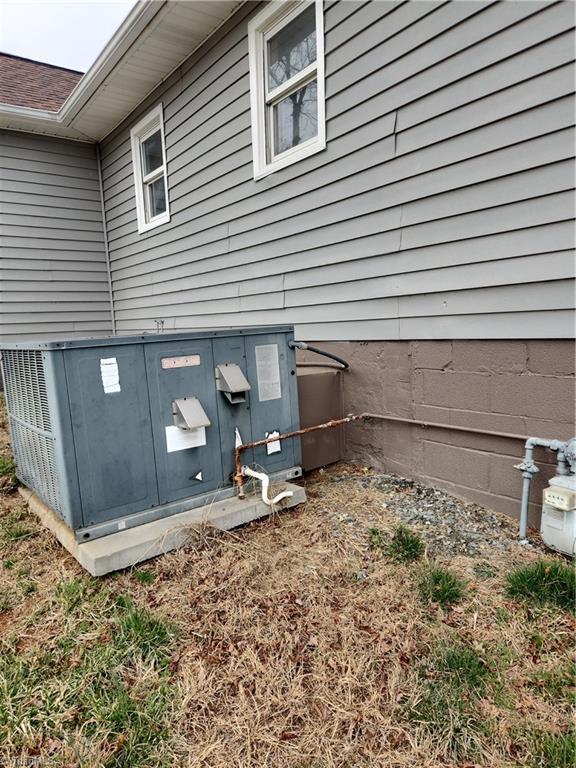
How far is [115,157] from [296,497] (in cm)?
619

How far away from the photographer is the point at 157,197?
6.41 metres

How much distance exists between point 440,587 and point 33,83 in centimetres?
916

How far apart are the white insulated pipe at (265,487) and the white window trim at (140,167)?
412 cm

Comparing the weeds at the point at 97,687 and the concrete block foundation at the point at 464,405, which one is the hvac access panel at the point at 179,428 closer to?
the weeds at the point at 97,687

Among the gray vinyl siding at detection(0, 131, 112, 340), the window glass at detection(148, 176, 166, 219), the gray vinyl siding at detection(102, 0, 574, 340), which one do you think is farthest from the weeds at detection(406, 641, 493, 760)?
the gray vinyl siding at detection(0, 131, 112, 340)

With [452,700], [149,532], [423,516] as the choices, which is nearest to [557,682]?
[452,700]

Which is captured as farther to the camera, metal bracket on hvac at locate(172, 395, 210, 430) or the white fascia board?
the white fascia board

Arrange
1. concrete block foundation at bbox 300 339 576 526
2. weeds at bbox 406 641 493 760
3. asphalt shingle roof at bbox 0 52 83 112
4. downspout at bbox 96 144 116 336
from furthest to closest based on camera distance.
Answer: downspout at bbox 96 144 116 336 → asphalt shingle roof at bbox 0 52 83 112 → concrete block foundation at bbox 300 339 576 526 → weeds at bbox 406 641 493 760

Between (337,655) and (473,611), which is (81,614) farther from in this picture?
(473,611)

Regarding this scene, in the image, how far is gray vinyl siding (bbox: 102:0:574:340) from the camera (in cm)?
247

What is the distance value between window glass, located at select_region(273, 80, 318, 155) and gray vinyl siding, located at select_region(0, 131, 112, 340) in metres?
4.31

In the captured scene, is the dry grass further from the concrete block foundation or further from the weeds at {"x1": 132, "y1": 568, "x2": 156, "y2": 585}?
the concrete block foundation

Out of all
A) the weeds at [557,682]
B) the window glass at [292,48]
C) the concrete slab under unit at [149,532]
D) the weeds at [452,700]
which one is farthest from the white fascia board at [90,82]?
the weeds at [557,682]

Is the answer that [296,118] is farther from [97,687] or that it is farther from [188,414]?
[97,687]
